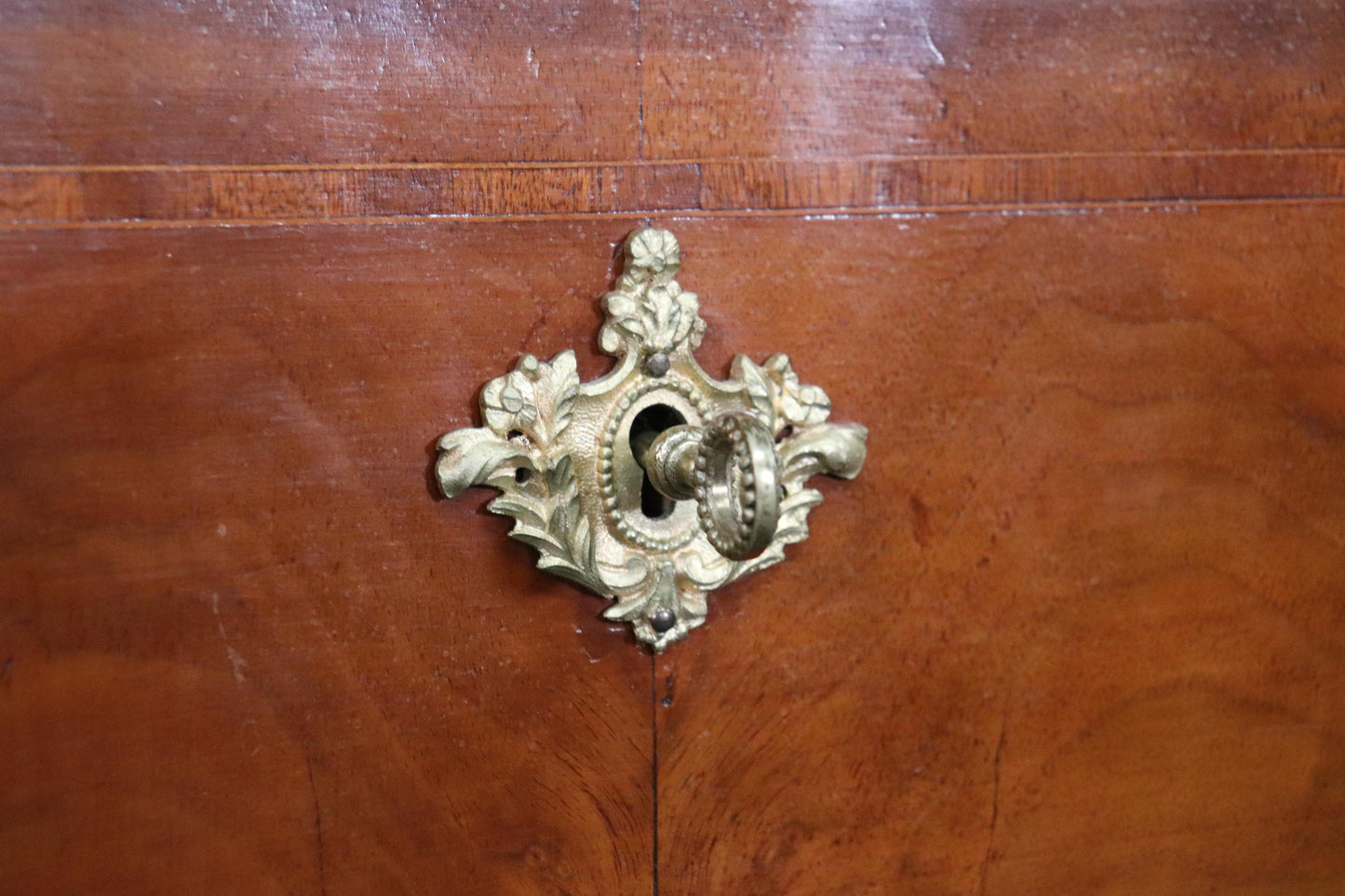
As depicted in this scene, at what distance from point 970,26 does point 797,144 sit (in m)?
0.08

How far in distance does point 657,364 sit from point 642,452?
0.11 ft

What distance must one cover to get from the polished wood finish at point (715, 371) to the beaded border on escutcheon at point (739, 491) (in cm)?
7

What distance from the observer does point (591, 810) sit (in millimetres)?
433

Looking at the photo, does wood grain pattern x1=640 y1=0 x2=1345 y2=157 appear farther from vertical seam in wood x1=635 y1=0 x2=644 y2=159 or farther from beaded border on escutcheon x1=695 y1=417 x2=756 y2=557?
beaded border on escutcheon x1=695 y1=417 x2=756 y2=557

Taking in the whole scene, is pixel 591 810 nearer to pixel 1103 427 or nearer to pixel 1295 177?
pixel 1103 427

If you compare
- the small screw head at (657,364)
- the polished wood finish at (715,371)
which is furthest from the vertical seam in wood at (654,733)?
the small screw head at (657,364)

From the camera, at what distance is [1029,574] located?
0.46 m

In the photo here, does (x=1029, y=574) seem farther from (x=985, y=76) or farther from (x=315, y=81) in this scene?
(x=315, y=81)

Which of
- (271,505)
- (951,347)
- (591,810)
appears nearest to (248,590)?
(271,505)

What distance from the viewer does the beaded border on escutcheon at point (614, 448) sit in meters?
0.41

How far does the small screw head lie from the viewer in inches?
16.0

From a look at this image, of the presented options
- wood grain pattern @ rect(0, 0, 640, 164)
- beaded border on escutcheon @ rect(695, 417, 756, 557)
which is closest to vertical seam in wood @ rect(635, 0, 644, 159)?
wood grain pattern @ rect(0, 0, 640, 164)

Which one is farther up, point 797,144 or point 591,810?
point 797,144

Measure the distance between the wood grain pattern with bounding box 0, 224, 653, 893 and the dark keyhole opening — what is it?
0.13 feet
